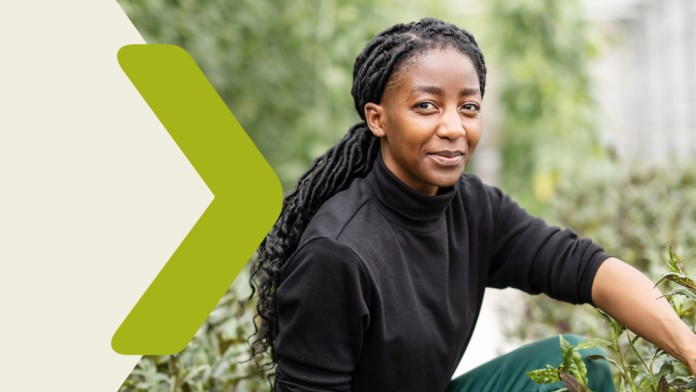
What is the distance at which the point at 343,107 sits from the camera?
16.6 feet

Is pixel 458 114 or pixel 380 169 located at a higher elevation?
pixel 458 114

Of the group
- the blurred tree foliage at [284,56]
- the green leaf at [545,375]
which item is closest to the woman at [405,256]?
the green leaf at [545,375]

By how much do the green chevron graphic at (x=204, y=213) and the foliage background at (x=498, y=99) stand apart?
201 mm

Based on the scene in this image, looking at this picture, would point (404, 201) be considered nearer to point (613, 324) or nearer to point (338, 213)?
point (338, 213)

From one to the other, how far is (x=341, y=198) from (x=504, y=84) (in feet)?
20.1

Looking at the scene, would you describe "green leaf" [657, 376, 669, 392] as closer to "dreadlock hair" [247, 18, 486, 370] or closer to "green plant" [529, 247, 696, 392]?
"green plant" [529, 247, 696, 392]

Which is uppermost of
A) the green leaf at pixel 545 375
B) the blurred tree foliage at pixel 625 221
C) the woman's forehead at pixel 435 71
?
the blurred tree foliage at pixel 625 221

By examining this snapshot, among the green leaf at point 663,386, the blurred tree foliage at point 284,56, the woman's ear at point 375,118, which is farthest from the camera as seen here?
the blurred tree foliage at point 284,56

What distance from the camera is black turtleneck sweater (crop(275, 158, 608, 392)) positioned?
158 centimetres

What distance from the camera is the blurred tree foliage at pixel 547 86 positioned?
639 centimetres

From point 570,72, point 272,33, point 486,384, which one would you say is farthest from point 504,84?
point 486,384

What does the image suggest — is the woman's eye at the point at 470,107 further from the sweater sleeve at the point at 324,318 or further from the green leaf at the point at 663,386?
the green leaf at the point at 663,386

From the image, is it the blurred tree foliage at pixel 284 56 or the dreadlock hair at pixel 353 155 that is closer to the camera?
the dreadlock hair at pixel 353 155

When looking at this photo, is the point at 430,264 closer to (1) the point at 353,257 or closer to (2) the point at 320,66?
(1) the point at 353,257
